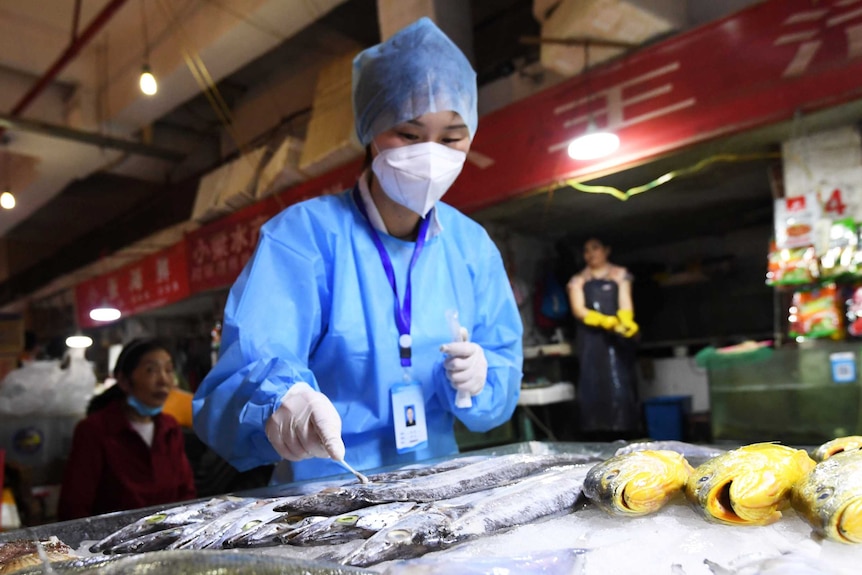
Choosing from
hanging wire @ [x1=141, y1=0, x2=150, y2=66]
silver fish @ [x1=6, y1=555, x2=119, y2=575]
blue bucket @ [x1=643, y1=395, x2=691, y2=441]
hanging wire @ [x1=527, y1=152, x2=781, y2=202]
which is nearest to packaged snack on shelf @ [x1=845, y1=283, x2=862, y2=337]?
hanging wire @ [x1=527, y1=152, x2=781, y2=202]

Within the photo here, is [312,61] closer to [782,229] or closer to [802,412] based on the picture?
[782,229]

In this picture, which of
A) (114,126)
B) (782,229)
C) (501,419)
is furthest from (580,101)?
(114,126)

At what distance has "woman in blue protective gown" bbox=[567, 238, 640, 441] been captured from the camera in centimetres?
493

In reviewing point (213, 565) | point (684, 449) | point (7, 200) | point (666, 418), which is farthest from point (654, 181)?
point (7, 200)

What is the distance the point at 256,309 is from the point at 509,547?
880mm

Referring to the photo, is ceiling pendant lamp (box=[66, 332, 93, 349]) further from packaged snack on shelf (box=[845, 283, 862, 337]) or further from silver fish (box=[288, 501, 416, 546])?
packaged snack on shelf (box=[845, 283, 862, 337])

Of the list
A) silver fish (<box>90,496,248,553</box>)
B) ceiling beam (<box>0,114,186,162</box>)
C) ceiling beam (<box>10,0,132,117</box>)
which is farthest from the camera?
ceiling beam (<box>0,114,186,162</box>)

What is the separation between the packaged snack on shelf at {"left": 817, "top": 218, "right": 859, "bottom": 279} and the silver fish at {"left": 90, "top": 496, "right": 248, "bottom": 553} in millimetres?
3227

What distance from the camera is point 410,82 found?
1.56m

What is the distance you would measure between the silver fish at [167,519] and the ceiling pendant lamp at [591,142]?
10.5 feet

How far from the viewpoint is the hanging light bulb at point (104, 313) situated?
7.91 m

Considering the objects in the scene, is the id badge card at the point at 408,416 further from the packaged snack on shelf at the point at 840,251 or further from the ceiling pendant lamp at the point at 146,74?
the ceiling pendant lamp at the point at 146,74

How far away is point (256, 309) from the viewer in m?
1.41

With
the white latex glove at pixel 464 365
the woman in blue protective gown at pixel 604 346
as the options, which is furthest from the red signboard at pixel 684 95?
the white latex glove at pixel 464 365
